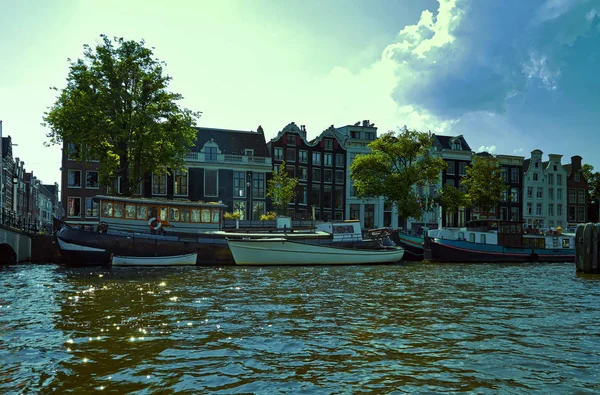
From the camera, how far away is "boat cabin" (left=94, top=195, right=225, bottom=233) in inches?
1487

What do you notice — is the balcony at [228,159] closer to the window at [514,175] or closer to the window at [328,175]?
the window at [328,175]

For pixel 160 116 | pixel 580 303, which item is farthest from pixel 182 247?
pixel 580 303

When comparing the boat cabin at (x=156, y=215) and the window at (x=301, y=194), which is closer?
the boat cabin at (x=156, y=215)

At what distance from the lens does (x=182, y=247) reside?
121 ft

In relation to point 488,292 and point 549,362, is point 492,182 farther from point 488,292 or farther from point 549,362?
point 549,362

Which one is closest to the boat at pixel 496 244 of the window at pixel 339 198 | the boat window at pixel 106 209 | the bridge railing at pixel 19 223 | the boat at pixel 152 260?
the boat at pixel 152 260

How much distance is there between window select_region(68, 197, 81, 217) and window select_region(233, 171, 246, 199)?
743 inches

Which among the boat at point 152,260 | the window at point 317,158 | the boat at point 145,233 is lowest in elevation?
the boat at point 152,260

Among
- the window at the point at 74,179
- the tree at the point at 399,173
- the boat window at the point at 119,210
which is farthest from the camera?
the window at the point at 74,179

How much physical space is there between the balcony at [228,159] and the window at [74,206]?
13.9m

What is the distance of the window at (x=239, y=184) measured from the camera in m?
66.1

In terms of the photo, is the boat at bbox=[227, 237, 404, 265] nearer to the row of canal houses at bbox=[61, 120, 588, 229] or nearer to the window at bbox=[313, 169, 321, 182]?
the row of canal houses at bbox=[61, 120, 588, 229]

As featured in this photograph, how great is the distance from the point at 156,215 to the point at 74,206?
83.6 ft

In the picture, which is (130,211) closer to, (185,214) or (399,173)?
(185,214)
